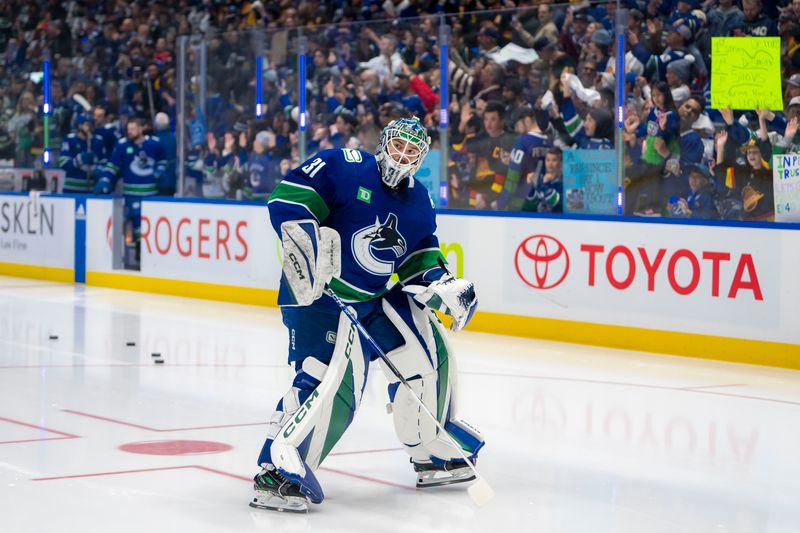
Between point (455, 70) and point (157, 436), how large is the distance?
578cm

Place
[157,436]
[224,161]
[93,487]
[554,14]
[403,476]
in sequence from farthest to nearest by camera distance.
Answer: [224,161]
[554,14]
[157,436]
[403,476]
[93,487]

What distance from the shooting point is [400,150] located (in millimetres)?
4918

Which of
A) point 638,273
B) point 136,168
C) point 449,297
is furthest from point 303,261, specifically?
point 136,168

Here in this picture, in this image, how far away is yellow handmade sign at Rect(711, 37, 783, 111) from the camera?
927 centimetres

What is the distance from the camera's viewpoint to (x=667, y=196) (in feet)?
31.7

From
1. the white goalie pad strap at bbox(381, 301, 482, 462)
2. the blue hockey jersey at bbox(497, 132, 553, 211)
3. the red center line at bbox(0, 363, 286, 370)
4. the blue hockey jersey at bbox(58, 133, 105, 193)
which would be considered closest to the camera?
the white goalie pad strap at bbox(381, 301, 482, 462)

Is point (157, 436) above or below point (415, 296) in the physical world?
below

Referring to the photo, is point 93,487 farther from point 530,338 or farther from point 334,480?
point 530,338

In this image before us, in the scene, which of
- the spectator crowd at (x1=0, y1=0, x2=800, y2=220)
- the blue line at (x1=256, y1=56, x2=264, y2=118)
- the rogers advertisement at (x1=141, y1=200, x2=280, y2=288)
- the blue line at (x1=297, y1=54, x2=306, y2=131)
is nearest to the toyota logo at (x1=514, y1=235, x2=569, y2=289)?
the spectator crowd at (x1=0, y1=0, x2=800, y2=220)

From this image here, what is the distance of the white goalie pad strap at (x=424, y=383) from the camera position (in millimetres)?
5020

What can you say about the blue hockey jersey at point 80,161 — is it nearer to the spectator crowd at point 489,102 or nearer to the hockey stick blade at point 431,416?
the spectator crowd at point 489,102

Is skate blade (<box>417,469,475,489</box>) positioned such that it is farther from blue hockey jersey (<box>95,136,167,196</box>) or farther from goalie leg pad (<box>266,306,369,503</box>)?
blue hockey jersey (<box>95,136,167,196</box>)

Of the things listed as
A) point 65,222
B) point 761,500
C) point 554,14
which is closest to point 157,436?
point 761,500

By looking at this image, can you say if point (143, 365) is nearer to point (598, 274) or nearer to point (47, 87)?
point (598, 274)
